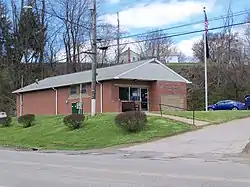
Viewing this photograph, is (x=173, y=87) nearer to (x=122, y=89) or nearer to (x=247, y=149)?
(x=122, y=89)

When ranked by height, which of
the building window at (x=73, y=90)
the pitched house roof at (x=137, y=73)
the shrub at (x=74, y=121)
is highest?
the pitched house roof at (x=137, y=73)

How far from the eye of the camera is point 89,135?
90.3 ft

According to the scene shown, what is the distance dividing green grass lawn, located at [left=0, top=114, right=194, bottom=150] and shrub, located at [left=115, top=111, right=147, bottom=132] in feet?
1.29

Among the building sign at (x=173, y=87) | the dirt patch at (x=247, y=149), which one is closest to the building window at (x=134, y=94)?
the building sign at (x=173, y=87)

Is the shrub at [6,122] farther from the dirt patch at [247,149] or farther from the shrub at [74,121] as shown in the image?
the dirt patch at [247,149]

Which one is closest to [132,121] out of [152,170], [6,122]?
[152,170]

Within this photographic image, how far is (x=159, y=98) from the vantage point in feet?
135

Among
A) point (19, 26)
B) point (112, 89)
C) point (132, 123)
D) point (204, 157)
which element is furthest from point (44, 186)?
Result: point (19, 26)

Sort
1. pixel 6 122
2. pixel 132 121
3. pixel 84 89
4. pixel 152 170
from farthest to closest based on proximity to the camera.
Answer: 1. pixel 84 89
2. pixel 6 122
3. pixel 132 121
4. pixel 152 170

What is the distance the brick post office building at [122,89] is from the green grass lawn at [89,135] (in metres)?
7.03

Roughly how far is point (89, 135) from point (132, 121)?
9.60 feet

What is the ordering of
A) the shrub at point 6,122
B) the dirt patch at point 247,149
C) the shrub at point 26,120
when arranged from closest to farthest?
the dirt patch at point 247,149 < the shrub at point 26,120 < the shrub at point 6,122

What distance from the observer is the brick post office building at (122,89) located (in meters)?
39.5

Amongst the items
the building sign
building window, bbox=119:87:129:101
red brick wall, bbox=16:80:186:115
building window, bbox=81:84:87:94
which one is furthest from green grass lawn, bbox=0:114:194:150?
the building sign
